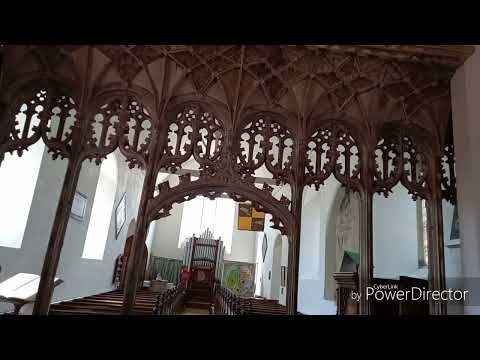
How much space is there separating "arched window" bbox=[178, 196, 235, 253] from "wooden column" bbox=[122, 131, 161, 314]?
1430cm

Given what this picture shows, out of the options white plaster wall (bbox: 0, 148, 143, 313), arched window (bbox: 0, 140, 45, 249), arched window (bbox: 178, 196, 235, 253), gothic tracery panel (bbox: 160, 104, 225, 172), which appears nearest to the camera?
gothic tracery panel (bbox: 160, 104, 225, 172)

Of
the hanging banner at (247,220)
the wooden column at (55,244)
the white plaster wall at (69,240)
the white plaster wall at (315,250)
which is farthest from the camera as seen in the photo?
the hanging banner at (247,220)

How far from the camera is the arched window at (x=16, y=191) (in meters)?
4.08

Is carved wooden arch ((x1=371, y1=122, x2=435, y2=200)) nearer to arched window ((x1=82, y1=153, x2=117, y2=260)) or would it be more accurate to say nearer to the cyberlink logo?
the cyberlink logo

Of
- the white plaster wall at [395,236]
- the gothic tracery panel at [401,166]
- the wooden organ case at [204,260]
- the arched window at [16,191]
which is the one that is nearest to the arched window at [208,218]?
the wooden organ case at [204,260]

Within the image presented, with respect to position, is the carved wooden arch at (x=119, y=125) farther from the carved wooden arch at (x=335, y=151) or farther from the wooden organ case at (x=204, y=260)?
the wooden organ case at (x=204, y=260)

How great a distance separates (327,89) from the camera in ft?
12.0

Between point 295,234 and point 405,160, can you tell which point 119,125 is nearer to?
point 295,234

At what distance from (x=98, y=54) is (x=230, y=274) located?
583 inches

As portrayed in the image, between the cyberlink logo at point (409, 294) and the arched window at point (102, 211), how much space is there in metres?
5.40

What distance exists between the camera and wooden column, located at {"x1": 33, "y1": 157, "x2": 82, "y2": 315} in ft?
9.68

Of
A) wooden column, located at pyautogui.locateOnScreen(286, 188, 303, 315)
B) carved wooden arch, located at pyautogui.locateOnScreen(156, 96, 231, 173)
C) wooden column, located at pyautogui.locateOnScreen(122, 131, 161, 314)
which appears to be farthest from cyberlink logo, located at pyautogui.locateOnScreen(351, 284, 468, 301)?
wooden column, located at pyautogui.locateOnScreen(122, 131, 161, 314)

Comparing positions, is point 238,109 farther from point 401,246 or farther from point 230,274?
point 230,274
